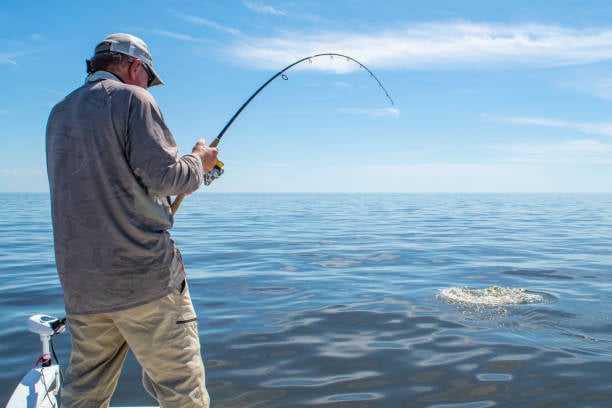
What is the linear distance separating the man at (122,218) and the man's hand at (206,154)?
0.28 metres

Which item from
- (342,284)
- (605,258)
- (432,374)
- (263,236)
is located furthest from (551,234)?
(432,374)

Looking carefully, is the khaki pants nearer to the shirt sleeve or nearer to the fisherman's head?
the shirt sleeve

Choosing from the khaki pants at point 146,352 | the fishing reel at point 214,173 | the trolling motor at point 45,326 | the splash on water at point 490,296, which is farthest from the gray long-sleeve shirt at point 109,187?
the splash on water at point 490,296

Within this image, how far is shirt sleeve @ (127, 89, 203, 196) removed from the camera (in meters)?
2.36

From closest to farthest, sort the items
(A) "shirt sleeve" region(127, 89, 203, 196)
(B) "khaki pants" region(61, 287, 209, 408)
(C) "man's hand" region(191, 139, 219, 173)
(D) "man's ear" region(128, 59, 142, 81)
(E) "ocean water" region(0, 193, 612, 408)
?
(A) "shirt sleeve" region(127, 89, 203, 196)
(B) "khaki pants" region(61, 287, 209, 408)
(D) "man's ear" region(128, 59, 142, 81)
(C) "man's hand" region(191, 139, 219, 173)
(E) "ocean water" region(0, 193, 612, 408)

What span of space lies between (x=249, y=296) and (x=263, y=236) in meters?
8.80

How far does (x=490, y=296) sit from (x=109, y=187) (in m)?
6.27

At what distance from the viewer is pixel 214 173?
3240 millimetres

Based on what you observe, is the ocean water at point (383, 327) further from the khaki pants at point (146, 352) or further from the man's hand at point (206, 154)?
the man's hand at point (206, 154)

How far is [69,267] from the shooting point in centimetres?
245

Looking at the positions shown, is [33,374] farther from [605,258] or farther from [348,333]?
[605,258]

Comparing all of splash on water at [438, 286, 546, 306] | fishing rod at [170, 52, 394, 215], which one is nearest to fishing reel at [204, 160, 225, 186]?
fishing rod at [170, 52, 394, 215]

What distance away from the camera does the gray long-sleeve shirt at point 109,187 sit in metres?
2.37

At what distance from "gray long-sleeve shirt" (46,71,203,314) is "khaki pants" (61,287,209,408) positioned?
0.37 feet
